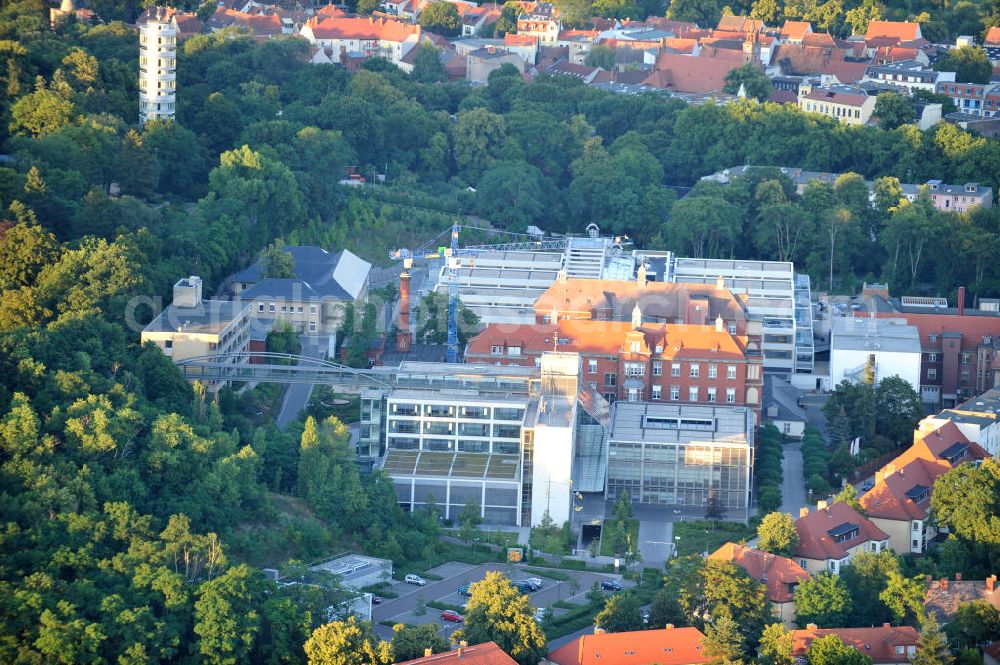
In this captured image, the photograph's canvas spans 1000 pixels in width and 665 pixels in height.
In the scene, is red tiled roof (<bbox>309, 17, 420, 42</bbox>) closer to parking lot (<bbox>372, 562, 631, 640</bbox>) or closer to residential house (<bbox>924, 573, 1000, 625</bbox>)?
parking lot (<bbox>372, 562, 631, 640</bbox>)

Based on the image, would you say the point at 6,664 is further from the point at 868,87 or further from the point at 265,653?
the point at 868,87

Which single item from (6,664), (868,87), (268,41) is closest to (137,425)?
(6,664)

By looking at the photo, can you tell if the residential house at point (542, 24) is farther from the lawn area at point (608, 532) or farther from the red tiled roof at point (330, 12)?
the lawn area at point (608, 532)

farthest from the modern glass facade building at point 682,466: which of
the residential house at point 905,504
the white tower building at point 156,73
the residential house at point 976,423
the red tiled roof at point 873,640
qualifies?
the white tower building at point 156,73

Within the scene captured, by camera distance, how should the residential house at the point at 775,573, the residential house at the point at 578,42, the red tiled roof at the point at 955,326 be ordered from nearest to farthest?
the residential house at the point at 775,573 → the red tiled roof at the point at 955,326 → the residential house at the point at 578,42

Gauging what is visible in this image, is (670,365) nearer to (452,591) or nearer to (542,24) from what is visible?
(452,591)
